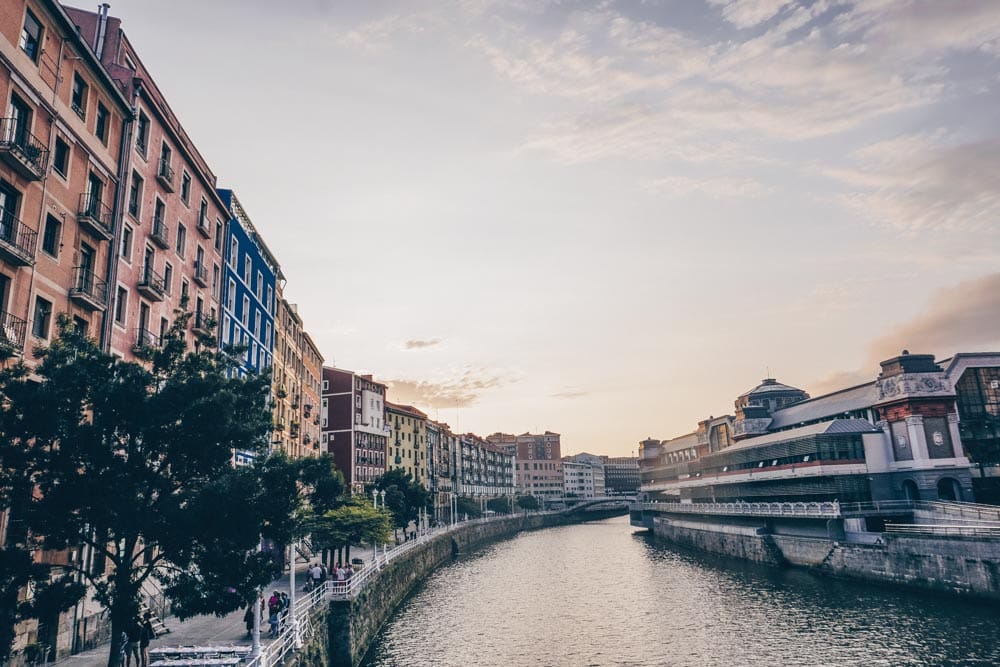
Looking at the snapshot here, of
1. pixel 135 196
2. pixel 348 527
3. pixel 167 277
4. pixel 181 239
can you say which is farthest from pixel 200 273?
pixel 348 527

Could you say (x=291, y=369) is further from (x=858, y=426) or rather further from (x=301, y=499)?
(x=858, y=426)

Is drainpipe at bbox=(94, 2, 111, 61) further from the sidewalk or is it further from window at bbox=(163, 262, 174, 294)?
the sidewalk

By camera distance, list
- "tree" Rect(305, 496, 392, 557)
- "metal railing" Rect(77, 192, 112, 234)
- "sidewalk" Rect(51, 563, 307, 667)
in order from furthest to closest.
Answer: "tree" Rect(305, 496, 392, 557)
"metal railing" Rect(77, 192, 112, 234)
"sidewalk" Rect(51, 563, 307, 667)

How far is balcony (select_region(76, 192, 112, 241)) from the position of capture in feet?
91.4

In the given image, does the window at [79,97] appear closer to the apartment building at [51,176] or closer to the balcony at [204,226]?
the apartment building at [51,176]

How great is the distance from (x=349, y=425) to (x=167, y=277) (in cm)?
6122

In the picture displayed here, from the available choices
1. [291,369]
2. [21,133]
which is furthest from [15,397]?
[291,369]

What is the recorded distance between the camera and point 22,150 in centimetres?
2331

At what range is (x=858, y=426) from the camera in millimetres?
60844

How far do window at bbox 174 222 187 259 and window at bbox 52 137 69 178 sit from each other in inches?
469

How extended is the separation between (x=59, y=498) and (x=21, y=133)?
14.9 m

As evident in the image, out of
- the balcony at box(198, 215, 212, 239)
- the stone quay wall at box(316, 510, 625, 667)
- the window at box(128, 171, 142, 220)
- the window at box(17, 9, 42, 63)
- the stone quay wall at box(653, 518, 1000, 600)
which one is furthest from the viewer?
A: the balcony at box(198, 215, 212, 239)

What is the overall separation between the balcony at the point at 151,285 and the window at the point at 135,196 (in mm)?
2960

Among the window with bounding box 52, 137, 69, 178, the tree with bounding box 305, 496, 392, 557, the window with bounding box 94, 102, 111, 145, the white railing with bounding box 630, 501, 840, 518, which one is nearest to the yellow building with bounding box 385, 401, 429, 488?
the white railing with bounding box 630, 501, 840, 518
